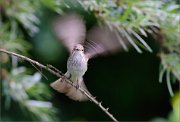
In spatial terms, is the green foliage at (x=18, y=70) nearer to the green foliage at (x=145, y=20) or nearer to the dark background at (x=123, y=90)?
the green foliage at (x=145, y=20)

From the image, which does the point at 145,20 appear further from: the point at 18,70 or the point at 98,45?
the point at 18,70

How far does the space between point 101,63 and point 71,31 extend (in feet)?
3.74

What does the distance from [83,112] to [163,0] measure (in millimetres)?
930

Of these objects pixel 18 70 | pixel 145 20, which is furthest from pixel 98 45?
pixel 18 70

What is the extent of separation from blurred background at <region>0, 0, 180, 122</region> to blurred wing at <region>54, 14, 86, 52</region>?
0.27ft

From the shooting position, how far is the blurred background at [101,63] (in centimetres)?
95

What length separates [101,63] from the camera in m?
1.87

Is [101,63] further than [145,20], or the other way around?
[101,63]

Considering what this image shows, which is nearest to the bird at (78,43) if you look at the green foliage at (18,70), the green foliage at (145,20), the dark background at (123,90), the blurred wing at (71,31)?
the blurred wing at (71,31)

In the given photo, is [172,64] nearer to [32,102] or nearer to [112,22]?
[112,22]

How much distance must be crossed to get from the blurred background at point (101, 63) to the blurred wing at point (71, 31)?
82 mm

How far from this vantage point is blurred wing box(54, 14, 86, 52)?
73cm

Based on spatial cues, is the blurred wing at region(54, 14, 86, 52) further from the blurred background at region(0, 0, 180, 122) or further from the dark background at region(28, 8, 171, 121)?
the dark background at region(28, 8, 171, 121)

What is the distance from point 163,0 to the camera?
104cm
